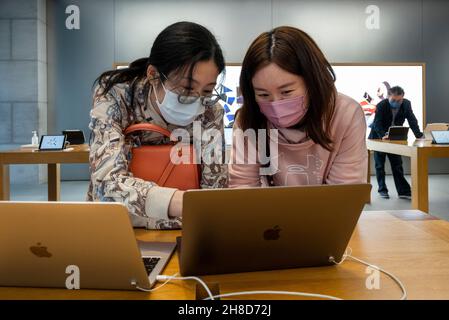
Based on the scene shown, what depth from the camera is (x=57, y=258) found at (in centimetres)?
65

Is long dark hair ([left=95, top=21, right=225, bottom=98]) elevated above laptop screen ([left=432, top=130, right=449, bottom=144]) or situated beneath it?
elevated above

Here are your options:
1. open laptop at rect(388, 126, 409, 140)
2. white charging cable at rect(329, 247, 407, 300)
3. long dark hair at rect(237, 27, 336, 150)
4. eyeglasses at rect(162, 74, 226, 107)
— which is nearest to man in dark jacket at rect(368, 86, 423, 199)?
open laptop at rect(388, 126, 409, 140)

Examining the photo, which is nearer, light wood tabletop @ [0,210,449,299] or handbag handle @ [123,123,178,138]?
light wood tabletop @ [0,210,449,299]

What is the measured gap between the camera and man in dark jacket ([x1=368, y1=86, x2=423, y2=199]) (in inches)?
182

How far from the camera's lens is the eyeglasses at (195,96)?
120 cm

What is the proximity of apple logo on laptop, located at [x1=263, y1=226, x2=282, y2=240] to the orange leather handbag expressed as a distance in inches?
19.5

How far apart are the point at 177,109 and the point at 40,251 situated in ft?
2.20

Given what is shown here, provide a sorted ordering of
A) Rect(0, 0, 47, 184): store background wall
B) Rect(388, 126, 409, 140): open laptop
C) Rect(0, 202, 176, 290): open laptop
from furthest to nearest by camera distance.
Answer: Rect(0, 0, 47, 184): store background wall
Rect(388, 126, 409, 140): open laptop
Rect(0, 202, 176, 290): open laptop

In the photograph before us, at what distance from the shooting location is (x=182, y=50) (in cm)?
116

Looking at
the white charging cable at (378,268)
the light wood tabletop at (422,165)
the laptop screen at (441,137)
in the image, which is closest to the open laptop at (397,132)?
the laptop screen at (441,137)

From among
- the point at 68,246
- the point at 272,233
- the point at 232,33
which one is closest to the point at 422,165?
the point at 272,233

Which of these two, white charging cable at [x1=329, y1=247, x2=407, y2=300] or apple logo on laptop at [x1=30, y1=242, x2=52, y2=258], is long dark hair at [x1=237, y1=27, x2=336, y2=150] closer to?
white charging cable at [x1=329, y1=247, x2=407, y2=300]
